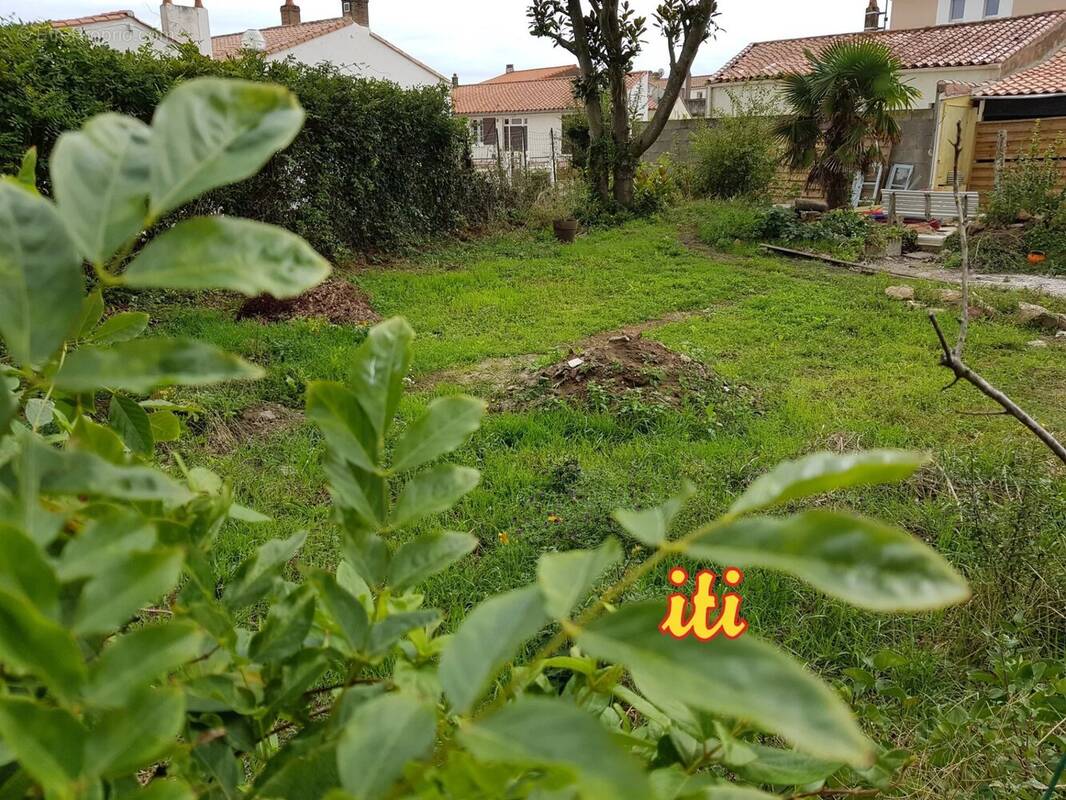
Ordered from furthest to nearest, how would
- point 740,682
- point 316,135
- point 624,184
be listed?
point 624,184 → point 316,135 → point 740,682

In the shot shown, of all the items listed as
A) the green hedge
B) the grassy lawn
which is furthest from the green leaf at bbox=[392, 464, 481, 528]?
the green hedge

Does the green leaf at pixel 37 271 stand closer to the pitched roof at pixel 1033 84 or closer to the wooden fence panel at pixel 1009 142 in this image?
the wooden fence panel at pixel 1009 142

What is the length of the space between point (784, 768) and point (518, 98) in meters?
35.7

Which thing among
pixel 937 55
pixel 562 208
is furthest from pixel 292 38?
pixel 937 55

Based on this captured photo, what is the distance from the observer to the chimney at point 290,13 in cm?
2330

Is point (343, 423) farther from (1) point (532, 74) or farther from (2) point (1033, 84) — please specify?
(1) point (532, 74)

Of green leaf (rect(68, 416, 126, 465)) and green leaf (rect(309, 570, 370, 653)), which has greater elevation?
green leaf (rect(68, 416, 126, 465))

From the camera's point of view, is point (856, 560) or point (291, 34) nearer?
point (856, 560)

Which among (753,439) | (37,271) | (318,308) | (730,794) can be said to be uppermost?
(37,271)

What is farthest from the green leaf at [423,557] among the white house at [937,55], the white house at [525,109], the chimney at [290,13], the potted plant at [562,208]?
the white house at [525,109]

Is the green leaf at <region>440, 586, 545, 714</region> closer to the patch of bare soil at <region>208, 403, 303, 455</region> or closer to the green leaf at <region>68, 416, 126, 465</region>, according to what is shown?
the green leaf at <region>68, 416, 126, 465</region>

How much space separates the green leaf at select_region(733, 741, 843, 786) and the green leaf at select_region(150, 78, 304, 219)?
Result: 61cm

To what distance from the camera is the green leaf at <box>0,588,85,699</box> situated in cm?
Answer: 37

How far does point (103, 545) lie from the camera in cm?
44
